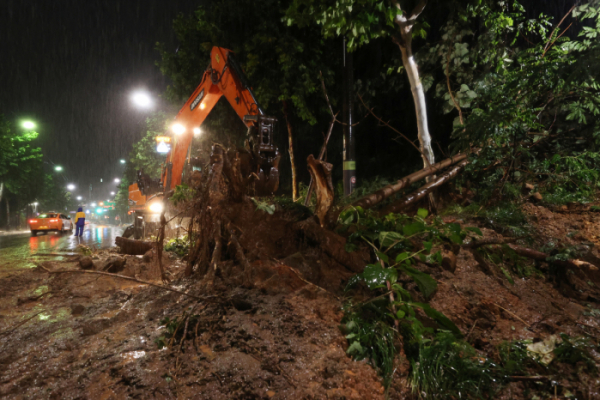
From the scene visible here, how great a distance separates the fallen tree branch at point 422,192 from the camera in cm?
445

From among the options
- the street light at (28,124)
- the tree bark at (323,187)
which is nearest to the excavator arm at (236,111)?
the tree bark at (323,187)

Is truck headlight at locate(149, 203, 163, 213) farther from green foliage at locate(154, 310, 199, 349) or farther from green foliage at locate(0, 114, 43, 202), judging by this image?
Result: green foliage at locate(0, 114, 43, 202)

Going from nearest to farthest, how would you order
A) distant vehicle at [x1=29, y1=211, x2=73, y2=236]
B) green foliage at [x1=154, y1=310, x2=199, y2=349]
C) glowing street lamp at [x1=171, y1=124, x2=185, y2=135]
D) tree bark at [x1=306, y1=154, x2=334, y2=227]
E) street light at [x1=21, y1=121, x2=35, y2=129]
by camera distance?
green foliage at [x1=154, y1=310, x2=199, y2=349] → tree bark at [x1=306, y1=154, x2=334, y2=227] → glowing street lamp at [x1=171, y1=124, x2=185, y2=135] → distant vehicle at [x1=29, y1=211, x2=73, y2=236] → street light at [x1=21, y1=121, x2=35, y2=129]

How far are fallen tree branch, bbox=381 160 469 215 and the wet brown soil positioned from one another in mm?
1252

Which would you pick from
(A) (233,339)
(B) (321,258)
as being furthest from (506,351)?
(A) (233,339)

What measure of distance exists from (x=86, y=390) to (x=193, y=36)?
12950mm

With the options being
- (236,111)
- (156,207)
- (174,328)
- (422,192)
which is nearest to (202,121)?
(236,111)

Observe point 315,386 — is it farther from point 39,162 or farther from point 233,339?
point 39,162

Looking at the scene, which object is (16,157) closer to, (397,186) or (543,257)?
(397,186)

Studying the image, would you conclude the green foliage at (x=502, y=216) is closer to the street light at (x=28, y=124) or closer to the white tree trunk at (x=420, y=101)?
the white tree trunk at (x=420, y=101)

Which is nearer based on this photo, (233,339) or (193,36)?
(233,339)

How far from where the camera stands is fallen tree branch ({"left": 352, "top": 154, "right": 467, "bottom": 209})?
13.3ft

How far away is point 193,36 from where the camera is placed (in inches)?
454

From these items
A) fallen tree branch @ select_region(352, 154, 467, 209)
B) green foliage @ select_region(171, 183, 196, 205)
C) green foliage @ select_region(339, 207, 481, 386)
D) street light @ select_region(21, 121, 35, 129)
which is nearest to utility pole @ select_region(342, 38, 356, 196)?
fallen tree branch @ select_region(352, 154, 467, 209)
